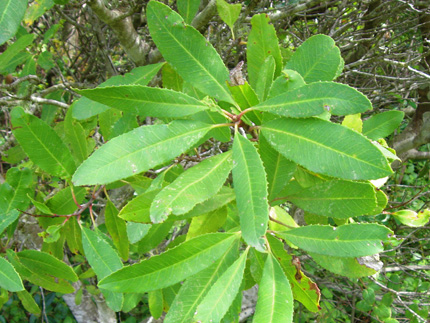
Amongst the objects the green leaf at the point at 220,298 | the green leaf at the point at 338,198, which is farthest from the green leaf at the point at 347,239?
the green leaf at the point at 220,298

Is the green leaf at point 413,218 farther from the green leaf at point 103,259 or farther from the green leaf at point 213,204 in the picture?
the green leaf at point 103,259

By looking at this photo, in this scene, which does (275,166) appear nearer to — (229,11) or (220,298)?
(220,298)

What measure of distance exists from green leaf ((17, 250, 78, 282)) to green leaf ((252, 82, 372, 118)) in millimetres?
896

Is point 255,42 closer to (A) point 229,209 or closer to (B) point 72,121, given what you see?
(A) point 229,209

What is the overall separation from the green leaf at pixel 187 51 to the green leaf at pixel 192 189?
163 mm

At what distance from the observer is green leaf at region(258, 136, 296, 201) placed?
83 cm

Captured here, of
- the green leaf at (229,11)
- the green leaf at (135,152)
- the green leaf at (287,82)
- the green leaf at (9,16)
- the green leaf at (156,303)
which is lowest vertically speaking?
the green leaf at (156,303)

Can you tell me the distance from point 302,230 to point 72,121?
83 centimetres

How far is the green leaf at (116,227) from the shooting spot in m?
1.23

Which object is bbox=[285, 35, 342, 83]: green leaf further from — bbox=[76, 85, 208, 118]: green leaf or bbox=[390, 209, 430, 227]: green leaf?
bbox=[390, 209, 430, 227]: green leaf

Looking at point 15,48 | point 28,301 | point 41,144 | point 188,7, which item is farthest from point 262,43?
point 28,301

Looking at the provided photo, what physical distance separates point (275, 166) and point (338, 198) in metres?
0.17

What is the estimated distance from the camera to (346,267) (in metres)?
0.89

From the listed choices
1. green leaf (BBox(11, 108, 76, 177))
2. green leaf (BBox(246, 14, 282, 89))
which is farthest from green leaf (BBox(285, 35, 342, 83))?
green leaf (BBox(11, 108, 76, 177))
